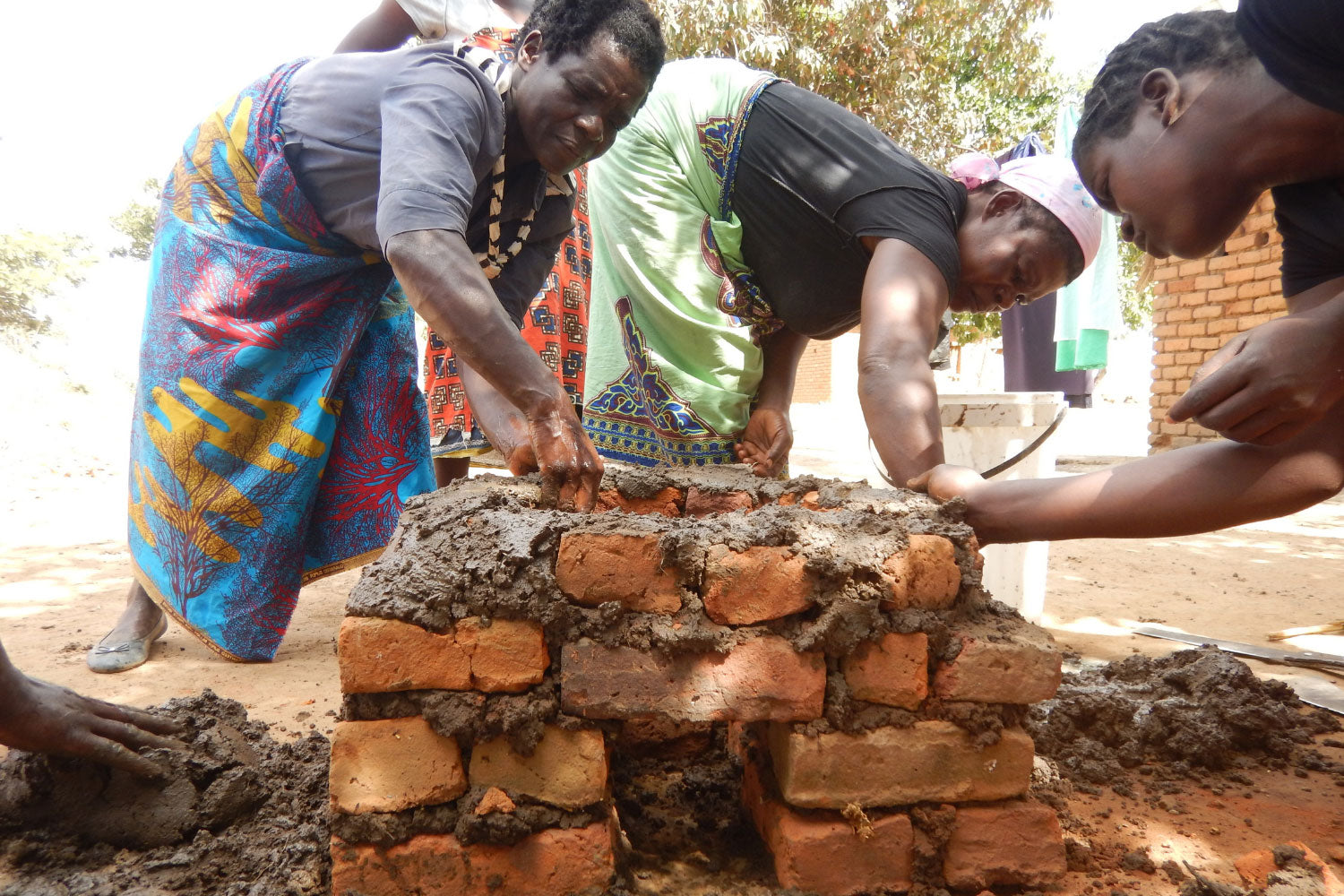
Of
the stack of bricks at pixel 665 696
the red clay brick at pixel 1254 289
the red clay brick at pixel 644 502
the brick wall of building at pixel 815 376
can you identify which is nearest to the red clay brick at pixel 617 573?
the stack of bricks at pixel 665 696

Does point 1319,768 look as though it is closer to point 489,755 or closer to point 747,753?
point 747,753

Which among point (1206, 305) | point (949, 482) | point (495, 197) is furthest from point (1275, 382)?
point (1206, 305)

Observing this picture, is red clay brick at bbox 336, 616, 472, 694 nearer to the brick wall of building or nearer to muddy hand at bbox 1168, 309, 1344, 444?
muddy hand at bbox 1168, 309, 1344, 444

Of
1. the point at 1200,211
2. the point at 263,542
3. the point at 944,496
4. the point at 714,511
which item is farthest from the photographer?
the point at 263,542

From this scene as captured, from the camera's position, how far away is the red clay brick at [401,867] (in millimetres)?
1404

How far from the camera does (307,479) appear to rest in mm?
2760

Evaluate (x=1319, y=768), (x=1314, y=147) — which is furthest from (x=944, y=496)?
(x=1319, y=768)

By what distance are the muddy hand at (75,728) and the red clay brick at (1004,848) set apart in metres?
1.50

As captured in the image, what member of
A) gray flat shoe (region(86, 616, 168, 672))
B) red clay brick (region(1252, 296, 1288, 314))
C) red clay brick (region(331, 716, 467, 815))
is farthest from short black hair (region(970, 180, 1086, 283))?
red clay brick (region(1252, 296, 1288, 314))

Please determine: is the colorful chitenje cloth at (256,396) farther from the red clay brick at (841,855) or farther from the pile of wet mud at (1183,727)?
the pile of wet mud at (1183,727)

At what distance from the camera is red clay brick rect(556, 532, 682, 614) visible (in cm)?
143

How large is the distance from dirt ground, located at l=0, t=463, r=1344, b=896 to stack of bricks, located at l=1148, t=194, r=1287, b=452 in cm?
157

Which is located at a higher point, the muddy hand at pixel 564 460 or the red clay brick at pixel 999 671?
the muddy hand at pixel 564 460

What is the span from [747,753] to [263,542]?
178cm
